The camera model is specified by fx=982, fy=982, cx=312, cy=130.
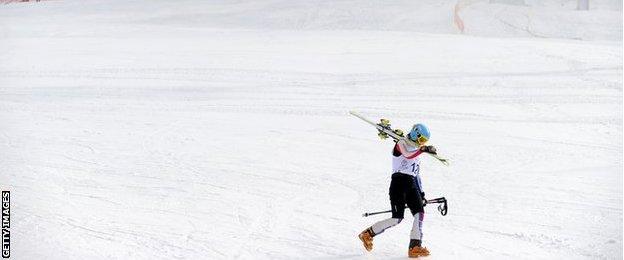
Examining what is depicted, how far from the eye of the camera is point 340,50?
20578 mm

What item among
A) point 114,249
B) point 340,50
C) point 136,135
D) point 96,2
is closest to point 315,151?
point 136,135

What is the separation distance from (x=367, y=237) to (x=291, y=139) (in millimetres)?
5018

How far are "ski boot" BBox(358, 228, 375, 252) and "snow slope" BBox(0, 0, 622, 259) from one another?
1.34 ft

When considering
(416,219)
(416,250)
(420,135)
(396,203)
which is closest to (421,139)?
(420,135)

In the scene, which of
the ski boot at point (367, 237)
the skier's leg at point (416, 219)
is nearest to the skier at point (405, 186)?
the skier's leg at point (416, 219)

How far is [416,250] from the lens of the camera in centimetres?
909

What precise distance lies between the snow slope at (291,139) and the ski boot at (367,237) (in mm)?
409

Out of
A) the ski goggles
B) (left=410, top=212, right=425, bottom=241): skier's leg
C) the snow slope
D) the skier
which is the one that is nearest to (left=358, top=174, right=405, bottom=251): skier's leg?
the skier

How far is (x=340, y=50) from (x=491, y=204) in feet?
31.5

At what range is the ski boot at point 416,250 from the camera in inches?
356

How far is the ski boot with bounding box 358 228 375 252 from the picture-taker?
359 inches

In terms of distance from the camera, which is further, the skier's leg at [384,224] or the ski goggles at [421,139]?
the skier's leg at [384,224]

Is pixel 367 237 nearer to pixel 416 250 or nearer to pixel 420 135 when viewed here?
pixel 416 250

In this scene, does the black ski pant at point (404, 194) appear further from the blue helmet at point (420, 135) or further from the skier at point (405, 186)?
the blue helmet at point (420, 135)
